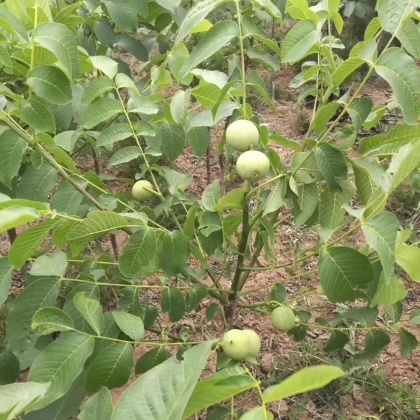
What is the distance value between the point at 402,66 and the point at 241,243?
58 cm

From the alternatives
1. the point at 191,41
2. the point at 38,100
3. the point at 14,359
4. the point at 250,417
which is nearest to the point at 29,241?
the point at 38,100

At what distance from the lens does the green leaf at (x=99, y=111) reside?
1406 millimetres

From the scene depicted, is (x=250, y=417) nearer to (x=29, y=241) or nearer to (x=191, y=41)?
(x=29, y=241)

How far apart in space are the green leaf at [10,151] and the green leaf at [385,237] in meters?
0.82

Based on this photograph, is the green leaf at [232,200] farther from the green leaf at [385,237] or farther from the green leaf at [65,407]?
the green leaf at [65,407]

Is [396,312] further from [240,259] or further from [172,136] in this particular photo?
[172,136]

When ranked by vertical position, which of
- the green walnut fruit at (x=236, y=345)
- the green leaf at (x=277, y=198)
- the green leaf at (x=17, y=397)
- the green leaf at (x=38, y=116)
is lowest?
the green walnut fruit at (x=236, y=345)

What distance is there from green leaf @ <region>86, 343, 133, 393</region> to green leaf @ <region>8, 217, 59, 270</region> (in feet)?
0.86

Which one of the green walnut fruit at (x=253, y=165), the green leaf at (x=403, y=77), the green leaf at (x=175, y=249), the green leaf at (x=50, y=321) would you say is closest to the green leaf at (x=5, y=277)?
the green leaf at (x=50, y=321)

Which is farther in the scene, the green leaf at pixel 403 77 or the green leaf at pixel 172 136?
the green leaf at pixel 172 136

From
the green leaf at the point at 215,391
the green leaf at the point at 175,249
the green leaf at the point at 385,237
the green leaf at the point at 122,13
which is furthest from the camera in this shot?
the green leaf at the point at 122,13

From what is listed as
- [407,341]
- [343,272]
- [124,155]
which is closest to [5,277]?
[124,155]

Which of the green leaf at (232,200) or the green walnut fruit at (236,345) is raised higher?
the green leaf at (232,200)

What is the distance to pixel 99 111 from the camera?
1.44 meters
